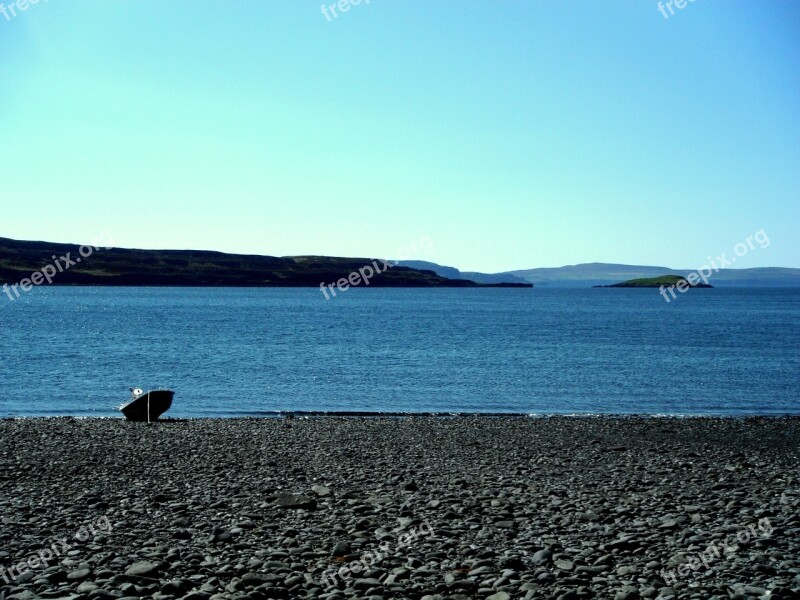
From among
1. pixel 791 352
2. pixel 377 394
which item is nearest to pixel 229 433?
pixel 377 394

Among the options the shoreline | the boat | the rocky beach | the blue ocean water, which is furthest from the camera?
the blue ocean water

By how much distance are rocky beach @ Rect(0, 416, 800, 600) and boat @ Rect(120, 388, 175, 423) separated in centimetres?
597

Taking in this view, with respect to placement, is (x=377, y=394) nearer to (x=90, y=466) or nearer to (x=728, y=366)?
(x=90, y=466)

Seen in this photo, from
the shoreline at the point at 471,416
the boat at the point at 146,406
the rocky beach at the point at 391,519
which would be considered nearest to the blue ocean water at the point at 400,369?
the shoreline at the point at 471,416

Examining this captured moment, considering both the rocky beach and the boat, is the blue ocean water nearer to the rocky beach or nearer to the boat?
the boat

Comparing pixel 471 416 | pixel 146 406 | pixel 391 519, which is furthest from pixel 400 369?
pixel 391 519

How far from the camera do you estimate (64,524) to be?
38.5 feet

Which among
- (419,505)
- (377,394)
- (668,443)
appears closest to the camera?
(419,505)

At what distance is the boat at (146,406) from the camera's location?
27.5 metres

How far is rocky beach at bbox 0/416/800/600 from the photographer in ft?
30.6

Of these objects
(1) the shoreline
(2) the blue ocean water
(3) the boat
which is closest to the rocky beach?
(3) the boat

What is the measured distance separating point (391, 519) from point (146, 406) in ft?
57.4

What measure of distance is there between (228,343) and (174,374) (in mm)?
23011

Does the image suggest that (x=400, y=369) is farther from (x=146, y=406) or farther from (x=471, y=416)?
(x=146, y=406)
